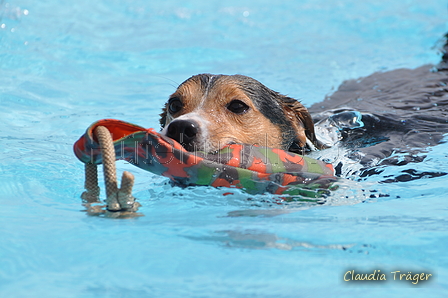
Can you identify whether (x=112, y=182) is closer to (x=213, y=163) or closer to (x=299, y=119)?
(x=213, y=163)

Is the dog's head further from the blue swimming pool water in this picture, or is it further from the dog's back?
the dog's back

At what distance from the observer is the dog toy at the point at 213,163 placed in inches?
129

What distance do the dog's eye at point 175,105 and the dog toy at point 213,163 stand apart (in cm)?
110

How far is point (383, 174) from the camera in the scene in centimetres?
479

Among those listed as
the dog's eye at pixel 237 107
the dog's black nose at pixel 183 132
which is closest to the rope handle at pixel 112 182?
the dog's black nose at pixel 183 132

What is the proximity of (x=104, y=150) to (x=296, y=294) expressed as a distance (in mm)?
1290

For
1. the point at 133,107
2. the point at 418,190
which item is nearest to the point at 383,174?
the point at 418,190

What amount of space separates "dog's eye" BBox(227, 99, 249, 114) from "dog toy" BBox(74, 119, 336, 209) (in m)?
1.01

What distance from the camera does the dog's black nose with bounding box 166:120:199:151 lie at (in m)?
3.83

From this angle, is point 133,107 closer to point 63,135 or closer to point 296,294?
point 63,135

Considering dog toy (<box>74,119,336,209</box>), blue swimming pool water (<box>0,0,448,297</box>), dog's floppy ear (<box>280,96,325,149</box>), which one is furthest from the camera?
dog's floppy ear (<box>280,96,325,149</box>)

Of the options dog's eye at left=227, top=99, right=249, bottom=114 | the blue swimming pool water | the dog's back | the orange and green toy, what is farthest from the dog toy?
the dog's back

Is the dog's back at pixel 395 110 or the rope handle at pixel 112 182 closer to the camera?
the rope handle at pixel 112 182

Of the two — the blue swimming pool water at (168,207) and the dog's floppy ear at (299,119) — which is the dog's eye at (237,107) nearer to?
the dog's floppy ear at (299,119)
